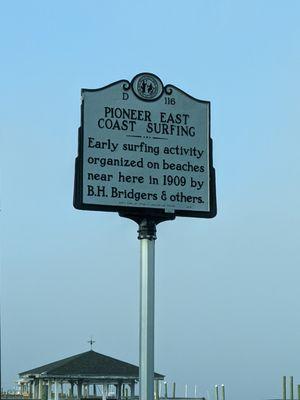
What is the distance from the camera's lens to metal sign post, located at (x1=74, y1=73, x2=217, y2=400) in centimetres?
1390

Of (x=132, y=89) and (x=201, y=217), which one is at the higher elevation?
(x=132, y=89)

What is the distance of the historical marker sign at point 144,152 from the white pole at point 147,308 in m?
0.50

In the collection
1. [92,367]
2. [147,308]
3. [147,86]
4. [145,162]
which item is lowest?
[147,308]

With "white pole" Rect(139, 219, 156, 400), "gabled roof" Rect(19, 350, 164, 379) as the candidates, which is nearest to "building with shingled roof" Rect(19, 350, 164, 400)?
"gabled roof" Rect(19, 350, 164, 379)

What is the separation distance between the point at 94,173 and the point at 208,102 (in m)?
2.80

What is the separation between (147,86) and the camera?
1462 centimetres

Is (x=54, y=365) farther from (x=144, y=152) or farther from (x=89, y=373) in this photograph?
(x=144, y=152)

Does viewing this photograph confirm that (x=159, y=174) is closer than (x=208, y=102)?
Yes

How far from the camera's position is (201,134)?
14.8 meters

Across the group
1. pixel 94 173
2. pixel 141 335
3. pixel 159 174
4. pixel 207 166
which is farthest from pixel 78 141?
pixel 141 335

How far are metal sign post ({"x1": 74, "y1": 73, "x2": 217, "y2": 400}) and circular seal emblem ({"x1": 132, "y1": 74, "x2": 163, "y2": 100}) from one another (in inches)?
0.7

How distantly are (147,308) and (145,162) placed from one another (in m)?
2.58

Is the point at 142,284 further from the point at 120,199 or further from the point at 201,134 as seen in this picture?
the point at 201,134

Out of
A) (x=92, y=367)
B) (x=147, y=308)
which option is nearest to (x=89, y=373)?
(x=92, y=367)
